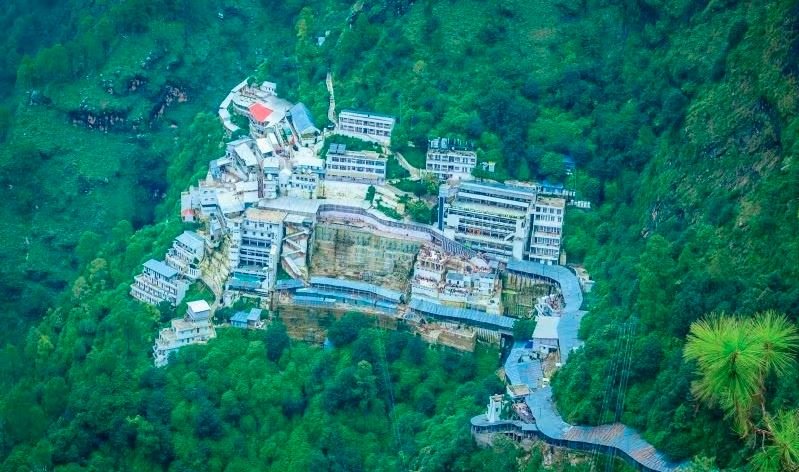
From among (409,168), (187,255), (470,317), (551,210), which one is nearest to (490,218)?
(551,210)

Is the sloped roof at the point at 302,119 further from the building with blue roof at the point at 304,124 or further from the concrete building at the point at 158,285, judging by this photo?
the concrete building at the point at 158,285

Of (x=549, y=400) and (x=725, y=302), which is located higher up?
(x=725, y=302)

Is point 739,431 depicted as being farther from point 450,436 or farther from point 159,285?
point 159,285

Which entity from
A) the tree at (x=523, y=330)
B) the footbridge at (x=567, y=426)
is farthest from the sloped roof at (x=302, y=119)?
the tree at (x=523, y=330)

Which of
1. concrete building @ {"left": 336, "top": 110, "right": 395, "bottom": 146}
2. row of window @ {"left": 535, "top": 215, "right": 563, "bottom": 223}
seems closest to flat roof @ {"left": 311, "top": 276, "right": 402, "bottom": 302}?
row of window @ {"left": 535, "top": 215, "right": 563, "bottom": 223}

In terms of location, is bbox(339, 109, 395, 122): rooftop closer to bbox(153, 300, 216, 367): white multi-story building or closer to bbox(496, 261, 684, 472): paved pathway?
bbox(496, 261, 684, 472): paved pathway

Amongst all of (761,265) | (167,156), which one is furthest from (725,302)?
(167,156)

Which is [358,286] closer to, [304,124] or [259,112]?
[304,124]
